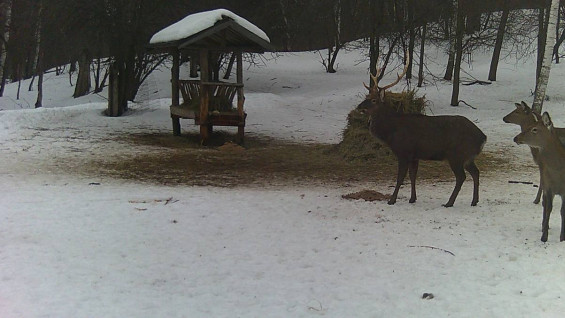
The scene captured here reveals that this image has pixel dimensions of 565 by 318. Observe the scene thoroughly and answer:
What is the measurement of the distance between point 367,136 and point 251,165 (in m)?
3.02

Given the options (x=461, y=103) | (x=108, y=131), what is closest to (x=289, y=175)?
(x=108, y=131)

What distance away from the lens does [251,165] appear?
12.2 meters

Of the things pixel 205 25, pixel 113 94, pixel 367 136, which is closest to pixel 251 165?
pixel 367 136

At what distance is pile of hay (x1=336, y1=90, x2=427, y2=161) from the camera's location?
12934 mm

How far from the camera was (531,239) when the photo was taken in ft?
21.2

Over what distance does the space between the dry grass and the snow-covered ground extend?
2.14 feet

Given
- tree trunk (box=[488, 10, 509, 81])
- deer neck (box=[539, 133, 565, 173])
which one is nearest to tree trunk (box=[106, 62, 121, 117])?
deer neck (box=[539, 133, 565, 173])

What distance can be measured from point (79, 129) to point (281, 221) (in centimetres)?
1062

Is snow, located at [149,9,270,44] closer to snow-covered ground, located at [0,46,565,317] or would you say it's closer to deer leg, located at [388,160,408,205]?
snow-covered ground, located at [0,46,565,317]

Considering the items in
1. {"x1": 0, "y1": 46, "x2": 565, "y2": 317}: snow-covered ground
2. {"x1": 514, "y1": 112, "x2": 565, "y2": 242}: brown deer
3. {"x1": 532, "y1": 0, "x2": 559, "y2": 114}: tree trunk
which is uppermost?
{"x1": 532, "y1": 0, "x2": 559, "y2": 114}: tree trunk

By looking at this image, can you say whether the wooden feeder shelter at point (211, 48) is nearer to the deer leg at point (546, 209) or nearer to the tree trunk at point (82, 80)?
the deer leg at point (546, 209)

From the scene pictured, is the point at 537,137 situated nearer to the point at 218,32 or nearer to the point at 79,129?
the point at 218,32

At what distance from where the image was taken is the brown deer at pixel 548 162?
243 inches

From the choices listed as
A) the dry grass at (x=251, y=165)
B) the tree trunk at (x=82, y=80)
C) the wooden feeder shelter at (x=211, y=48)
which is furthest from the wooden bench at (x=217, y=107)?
the tree trunk at (x=82, y=80)
